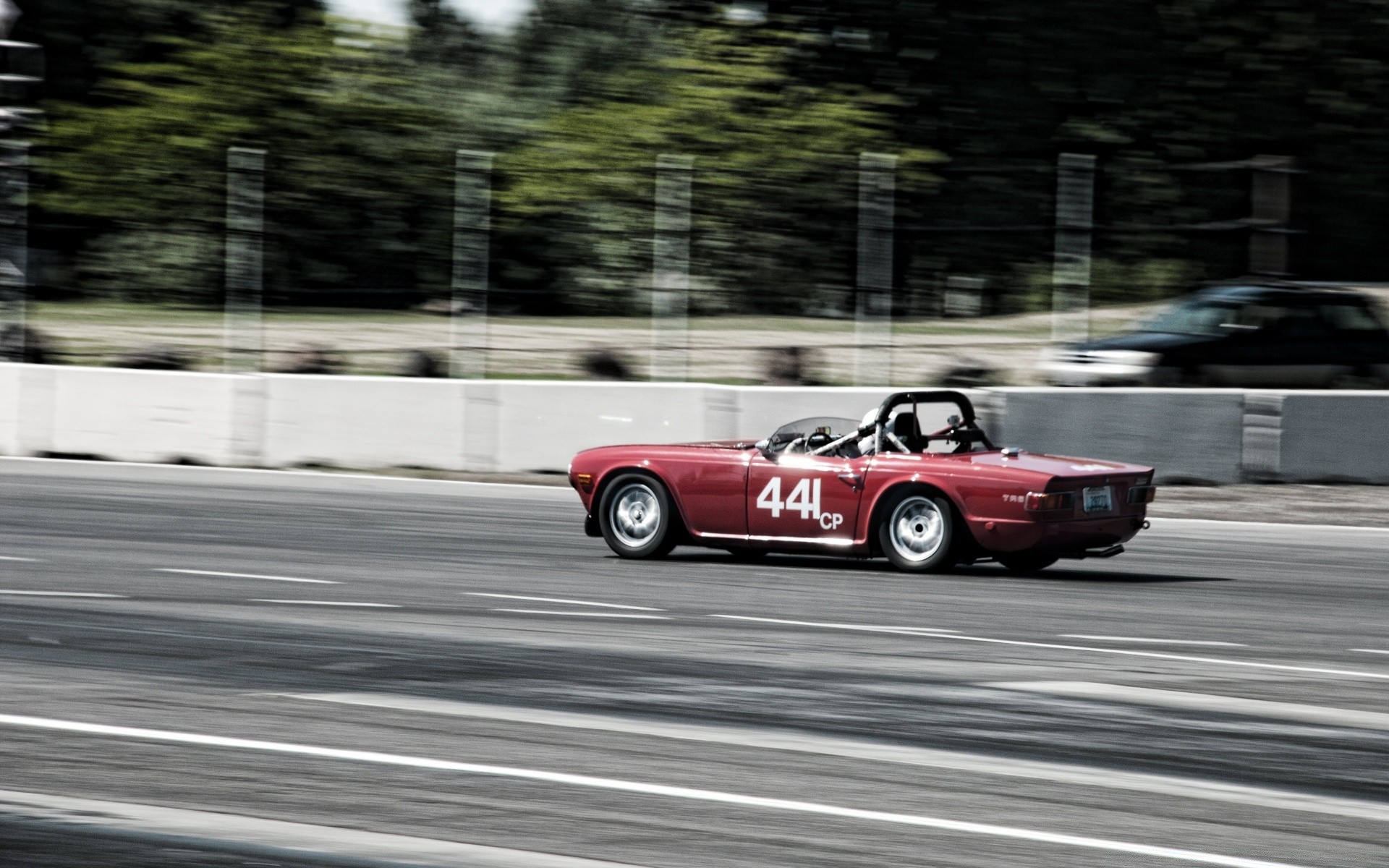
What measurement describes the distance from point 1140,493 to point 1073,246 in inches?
248

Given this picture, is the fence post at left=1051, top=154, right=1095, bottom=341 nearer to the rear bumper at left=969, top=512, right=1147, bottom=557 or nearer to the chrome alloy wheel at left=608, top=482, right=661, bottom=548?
the rear bumper at left=969, top=512, right=1147, bottom=557

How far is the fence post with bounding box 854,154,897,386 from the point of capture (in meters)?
16.9

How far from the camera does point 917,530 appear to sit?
11242 millimetres

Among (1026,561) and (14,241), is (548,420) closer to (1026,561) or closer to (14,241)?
(14,241)

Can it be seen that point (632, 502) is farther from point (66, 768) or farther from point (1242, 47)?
point (1242, 47)

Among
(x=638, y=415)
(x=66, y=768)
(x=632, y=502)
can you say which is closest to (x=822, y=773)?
(x=66, y=768)

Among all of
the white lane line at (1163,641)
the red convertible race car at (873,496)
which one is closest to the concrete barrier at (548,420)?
the red convertible race car at (873,496)

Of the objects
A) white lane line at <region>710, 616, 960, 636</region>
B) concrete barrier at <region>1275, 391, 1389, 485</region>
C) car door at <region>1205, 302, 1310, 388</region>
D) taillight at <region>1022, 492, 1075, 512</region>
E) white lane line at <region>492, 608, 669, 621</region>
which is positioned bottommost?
white lane line at <region>492, 608, 669, 621</region>

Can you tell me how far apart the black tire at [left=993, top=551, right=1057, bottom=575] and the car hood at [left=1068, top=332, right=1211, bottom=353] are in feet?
22.0

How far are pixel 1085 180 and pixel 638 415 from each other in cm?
458

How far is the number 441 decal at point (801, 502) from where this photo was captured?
37.2 feet

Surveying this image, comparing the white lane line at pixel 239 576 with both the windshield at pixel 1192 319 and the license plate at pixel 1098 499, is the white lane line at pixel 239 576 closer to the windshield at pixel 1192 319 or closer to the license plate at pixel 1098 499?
the license plate at pixel 1098 499

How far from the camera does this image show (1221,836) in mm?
5164

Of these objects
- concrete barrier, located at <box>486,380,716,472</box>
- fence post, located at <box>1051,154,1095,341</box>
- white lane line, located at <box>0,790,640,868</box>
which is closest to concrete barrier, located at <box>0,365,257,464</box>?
concrete barrier, located at <box>486,380,716,472</box>
